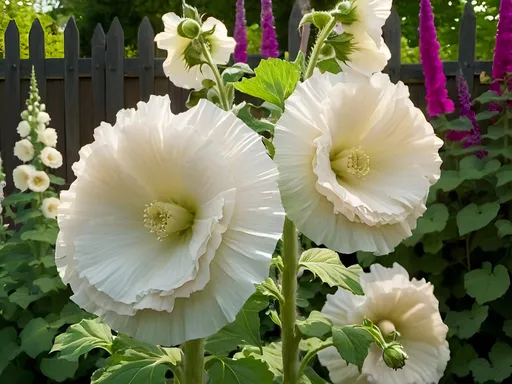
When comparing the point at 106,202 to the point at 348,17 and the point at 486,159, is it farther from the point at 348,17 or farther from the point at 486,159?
the point at 486,159

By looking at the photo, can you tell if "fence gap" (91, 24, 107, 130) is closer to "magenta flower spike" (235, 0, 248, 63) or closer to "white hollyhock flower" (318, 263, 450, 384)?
"magenta flower spike" (235, 0, 248, 63)

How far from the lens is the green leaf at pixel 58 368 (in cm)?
229

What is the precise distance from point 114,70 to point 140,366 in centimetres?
327

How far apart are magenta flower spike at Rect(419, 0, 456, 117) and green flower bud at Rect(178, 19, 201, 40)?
6.43ft

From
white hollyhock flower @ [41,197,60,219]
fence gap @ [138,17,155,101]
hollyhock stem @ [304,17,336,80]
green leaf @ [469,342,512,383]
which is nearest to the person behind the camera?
hollyhock stem @ [304,17,336,80]

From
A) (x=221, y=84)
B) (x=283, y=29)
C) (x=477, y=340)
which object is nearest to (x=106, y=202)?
(x=221, y=84)

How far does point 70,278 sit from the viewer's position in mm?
708

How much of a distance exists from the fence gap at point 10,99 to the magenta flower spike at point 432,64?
2585 mm

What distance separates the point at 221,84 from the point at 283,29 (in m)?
7.24

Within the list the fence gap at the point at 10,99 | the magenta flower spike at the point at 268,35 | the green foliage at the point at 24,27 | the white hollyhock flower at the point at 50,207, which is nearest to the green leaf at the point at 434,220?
the magenta flower spike at the point at 268,35

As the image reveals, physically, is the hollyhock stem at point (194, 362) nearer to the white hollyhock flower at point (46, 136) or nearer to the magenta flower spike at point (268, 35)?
the white hollyhock flower at point (46, 136)

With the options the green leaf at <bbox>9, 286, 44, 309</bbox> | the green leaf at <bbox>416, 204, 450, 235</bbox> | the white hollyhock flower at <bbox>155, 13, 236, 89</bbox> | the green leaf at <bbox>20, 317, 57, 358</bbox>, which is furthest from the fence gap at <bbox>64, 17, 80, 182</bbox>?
the white hollyhock flower at <bbox>155, 13, 236, 89</bbox>

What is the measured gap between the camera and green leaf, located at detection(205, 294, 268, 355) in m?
0.90

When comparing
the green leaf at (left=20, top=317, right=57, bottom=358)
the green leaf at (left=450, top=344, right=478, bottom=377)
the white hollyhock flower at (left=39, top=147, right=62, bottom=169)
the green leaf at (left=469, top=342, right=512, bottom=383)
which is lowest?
the green leaf at (left=20, top=317, right=57, bottom=358)
